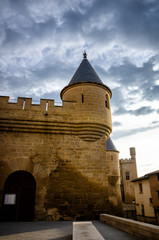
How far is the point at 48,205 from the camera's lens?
9711 mm

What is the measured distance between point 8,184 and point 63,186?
3078 mm

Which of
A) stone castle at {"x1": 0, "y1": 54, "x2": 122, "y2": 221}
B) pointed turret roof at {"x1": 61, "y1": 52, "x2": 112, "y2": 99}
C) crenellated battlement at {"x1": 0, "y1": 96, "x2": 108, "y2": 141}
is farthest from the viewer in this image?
pointed turret roof at {"x1": 61, "y1": 52, "x2": 112, "y2": 99}

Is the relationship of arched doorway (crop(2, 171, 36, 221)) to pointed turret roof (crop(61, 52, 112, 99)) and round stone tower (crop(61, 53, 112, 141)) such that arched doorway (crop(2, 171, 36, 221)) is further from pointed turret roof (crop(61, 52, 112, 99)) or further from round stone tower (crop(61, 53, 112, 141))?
pointed turret roof (crop(61, 52, 112, 99))

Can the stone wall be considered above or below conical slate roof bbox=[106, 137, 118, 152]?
below

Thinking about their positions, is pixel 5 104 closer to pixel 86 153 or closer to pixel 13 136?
pixel 13 136

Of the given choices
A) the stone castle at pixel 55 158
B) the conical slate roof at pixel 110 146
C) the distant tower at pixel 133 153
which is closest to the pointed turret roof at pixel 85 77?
the stone castle at pixel 55 158

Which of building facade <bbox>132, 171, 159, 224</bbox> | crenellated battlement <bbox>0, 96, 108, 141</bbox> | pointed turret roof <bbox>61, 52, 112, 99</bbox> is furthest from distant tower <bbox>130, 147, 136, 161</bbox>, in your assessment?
crenellated battlement <bbox>0, 96, 108, 141</bbox>

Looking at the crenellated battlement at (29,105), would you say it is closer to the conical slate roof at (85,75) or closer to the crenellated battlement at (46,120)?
the crenellated battlement at (46,120)

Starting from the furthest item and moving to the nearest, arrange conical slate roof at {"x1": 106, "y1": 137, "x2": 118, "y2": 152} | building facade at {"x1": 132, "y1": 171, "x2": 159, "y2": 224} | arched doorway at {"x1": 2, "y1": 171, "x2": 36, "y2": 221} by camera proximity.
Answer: conical slate roof at {"x1": 106, "y1": 137, "x2": 118, "y2": 152}, building facade at {"x1": 132, "y1": 171, "x2": 159, "y2": 224}, arched doorway at {"x1": 2, "y1": 171, "x2": 36, "y2": 221}

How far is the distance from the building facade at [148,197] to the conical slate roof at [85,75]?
15450mm

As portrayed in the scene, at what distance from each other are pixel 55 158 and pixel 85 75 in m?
6.39

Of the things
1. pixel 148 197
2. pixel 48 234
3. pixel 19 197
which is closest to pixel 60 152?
pixel 19 197

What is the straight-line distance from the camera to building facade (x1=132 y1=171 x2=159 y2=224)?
22344mm

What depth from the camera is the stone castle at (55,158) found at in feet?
32.2
